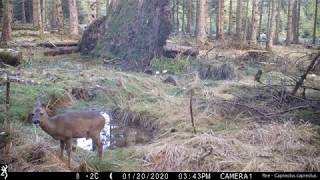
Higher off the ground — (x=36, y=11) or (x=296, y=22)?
(x=36, y=11)

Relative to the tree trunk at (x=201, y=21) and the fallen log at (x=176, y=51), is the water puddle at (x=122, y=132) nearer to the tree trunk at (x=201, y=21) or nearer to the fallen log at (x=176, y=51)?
the fallen log at (x=176, y=51)

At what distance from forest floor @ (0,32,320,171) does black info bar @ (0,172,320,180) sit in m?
0.21

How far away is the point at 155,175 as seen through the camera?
602 centimetres

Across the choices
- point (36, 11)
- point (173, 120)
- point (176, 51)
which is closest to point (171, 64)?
point (176, 51)

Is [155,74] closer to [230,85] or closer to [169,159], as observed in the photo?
[230,85]

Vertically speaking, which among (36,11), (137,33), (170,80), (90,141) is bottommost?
(90,141)

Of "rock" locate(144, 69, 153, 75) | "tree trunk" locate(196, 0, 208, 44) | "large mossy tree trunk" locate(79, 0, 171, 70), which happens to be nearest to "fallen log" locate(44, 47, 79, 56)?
"large mossy tree trunk" locate(79, 0, 171, 70)

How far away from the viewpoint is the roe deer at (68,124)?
6098 mm

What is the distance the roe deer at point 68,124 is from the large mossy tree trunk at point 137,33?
780 centimetres

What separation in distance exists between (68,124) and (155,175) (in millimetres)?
1327

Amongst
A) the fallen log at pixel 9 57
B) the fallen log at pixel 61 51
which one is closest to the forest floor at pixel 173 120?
the fallen log at pixel 9 57

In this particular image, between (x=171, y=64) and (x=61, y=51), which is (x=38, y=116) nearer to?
(x=171, y=64)

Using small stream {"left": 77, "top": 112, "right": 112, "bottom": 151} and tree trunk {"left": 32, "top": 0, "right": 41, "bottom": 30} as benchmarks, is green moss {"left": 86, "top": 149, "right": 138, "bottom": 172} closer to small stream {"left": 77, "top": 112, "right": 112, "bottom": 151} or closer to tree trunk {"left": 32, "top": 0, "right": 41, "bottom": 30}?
small stream {"left": 77, "top": 112, "right": 112, "bottom": 151}

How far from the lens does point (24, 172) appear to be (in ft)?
18.6
